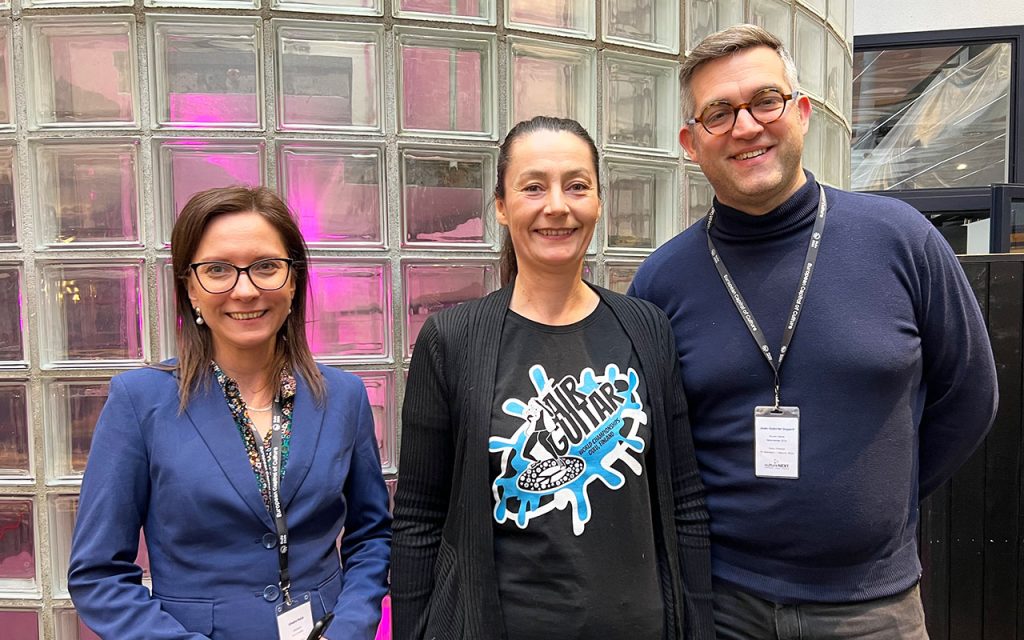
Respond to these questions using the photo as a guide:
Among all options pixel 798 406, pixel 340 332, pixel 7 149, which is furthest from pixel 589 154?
pixel 7 149

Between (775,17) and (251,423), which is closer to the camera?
(251,423)

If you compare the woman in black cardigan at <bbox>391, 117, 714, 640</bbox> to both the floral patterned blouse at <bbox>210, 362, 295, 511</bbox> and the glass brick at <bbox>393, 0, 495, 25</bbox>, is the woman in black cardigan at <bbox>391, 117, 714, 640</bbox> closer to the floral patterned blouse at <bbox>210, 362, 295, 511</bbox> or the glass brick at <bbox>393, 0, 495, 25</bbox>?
the floral patterned blouse at <bbox>210, 362, 295, 511</bbox>

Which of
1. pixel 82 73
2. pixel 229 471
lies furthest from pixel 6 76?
pixel 229 471

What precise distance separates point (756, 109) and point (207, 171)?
1.62 m

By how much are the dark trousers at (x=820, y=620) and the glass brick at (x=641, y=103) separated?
1595 millimetres

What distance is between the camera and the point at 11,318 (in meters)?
2.09

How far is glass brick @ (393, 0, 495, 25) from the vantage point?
85.7 inches

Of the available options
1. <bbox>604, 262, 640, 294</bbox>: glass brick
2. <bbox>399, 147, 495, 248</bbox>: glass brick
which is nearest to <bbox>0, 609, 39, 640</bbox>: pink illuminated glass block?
<bbox>399, 147, 495, 248</bbox>: glass brick

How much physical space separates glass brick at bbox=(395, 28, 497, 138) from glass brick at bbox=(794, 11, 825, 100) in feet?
4.66

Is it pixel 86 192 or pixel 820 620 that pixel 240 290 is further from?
pixel 820 620

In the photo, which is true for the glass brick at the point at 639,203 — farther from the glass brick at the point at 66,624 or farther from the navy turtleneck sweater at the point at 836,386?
the glass brick at the point at 66,624

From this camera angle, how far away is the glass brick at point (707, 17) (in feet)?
8.29

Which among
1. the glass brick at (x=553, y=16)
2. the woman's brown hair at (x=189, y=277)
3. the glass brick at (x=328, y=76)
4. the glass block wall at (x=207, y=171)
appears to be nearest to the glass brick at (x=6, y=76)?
the glass block wall at (x=207, y=171)

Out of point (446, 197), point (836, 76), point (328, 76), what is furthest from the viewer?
point (836, 76)
